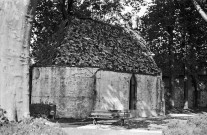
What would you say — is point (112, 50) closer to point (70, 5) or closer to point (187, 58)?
point (70, 5)

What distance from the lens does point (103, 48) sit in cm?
2723

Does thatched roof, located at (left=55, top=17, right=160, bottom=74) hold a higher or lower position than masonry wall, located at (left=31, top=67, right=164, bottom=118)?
higher

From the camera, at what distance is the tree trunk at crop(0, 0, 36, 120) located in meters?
10.6

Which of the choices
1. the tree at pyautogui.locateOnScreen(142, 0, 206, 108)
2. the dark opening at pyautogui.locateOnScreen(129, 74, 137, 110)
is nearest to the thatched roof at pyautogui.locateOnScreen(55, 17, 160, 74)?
the dark opening at pyautogui.locateOnScreen(129, 74, 137, 110)

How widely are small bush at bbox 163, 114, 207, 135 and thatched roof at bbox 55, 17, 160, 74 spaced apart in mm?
13450

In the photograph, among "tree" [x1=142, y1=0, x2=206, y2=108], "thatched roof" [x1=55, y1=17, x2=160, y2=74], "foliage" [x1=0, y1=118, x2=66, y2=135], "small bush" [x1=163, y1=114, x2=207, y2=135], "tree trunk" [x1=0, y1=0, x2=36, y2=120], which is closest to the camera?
"foliage" [x1=0, y1=118, x2=66, y2=135]

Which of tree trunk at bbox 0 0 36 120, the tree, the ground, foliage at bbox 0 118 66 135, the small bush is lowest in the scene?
the ground

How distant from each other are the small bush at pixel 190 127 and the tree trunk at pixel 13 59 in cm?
458

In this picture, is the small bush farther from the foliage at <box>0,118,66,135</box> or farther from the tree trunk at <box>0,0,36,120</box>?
the tree trunk at <box>0,0,36,120</box>

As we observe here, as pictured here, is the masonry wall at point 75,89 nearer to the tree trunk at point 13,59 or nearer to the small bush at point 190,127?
the small bush at point 190,127

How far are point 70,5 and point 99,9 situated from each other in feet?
9.43

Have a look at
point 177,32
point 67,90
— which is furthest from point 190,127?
point 177,32

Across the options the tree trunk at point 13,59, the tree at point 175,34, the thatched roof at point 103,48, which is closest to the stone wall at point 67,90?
the thatched roof at point 103,48

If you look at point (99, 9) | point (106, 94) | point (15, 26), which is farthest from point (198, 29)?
point (15, 26)
